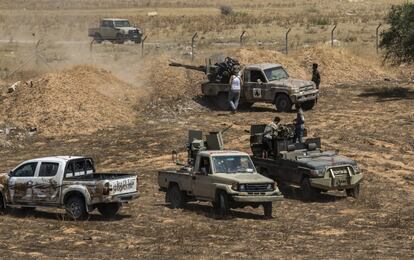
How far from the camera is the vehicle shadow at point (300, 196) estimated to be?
2411 cm

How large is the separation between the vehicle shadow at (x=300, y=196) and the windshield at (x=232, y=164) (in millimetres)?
2498

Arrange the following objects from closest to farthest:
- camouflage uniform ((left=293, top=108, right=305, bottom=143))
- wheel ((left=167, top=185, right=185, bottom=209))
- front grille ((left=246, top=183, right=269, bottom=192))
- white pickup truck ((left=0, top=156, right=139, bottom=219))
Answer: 1. white pickup truck ((left=0, top=156, right=139, bottom=219))
2. front grille ((left=246, top=183, right=269, bottom=192))
3. wheel ((left=167, top=185, right=185, bottom=209))
4. camouflage uniform ((left=293, top=108, right=305, bottom=143))

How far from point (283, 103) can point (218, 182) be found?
637 inches

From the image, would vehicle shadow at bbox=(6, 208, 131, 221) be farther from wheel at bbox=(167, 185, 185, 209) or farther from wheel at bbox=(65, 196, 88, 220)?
wheel at bbox=(167, 185, 185, 209)

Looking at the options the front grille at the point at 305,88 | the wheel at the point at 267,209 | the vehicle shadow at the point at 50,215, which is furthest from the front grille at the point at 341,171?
the front grille at the point at 305,88

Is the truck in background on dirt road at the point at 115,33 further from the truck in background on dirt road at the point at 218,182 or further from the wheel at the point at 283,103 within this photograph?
the truck in background on dirt road at the point at 218,182

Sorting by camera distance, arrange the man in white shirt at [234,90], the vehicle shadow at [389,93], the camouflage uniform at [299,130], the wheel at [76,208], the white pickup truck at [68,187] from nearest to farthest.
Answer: the white pickup truck at [68,187] < the wheel at [76,208] < the camouflage uniform at [299,130] < the man in white shirt at [234,90] < the vehicle shadow at [389,93]

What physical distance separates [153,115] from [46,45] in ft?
71.4

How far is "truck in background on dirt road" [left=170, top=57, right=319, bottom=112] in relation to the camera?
122 ft

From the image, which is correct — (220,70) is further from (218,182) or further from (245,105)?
(218,182)

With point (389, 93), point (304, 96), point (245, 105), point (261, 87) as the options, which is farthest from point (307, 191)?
point (389, 93)

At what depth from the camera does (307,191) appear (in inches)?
938

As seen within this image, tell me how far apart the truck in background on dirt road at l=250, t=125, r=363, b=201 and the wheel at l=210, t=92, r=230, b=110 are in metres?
13.3

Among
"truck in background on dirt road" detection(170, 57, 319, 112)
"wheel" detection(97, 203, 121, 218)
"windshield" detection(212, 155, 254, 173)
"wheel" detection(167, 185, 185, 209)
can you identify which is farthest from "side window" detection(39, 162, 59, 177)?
"truck in background on dirt road" detection(170, 57, 319, 112)
